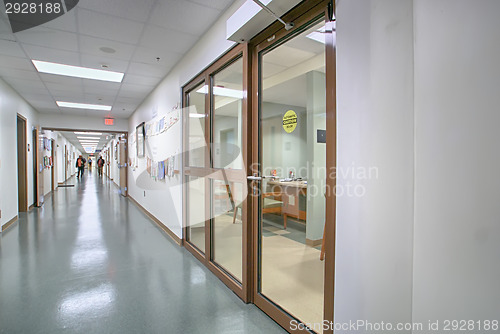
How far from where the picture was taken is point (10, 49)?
368cm

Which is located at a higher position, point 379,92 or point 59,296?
point 379,92

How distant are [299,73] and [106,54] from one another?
2.98 m

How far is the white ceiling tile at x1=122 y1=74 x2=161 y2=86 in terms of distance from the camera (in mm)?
5023

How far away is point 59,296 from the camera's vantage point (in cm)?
252

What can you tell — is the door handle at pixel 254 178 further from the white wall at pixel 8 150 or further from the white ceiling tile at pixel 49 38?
the white wall at pixel 8 150

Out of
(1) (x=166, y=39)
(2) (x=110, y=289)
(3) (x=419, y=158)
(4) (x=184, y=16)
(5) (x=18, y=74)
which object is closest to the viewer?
(3) (x=419, y=158)

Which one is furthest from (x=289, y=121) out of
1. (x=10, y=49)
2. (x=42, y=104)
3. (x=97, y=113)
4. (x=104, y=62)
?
(x=97, y=113)

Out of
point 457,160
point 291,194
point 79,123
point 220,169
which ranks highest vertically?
point 79,123

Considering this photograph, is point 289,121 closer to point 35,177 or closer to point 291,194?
point 291,194

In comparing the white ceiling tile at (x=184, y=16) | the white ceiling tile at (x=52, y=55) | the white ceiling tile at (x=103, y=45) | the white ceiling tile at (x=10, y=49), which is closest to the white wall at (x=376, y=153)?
the white ceiling tile at (x=184, y=16)

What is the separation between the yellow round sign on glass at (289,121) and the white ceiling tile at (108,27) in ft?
6.86

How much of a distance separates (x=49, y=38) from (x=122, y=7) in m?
1.43

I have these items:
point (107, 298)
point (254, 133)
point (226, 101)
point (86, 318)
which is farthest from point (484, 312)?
point (226, 101)

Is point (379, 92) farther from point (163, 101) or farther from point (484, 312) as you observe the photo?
point (163, 101)
